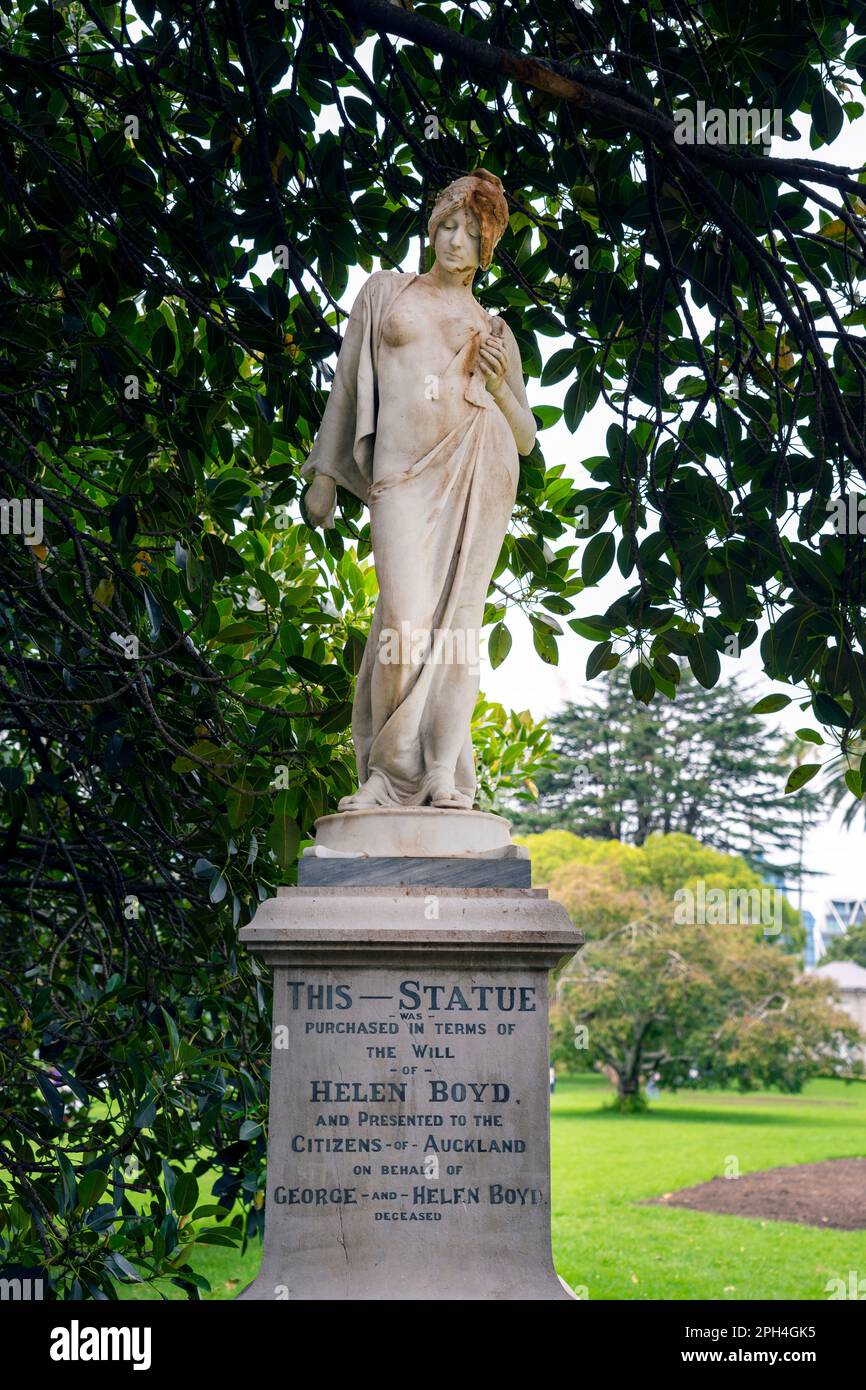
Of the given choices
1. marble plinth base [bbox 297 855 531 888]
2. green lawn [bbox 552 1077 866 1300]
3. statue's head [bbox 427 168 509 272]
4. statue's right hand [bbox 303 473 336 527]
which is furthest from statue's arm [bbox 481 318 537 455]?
green lawn [bbox 552 1077 866 1300]

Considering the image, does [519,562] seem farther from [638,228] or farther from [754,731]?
[754,731]

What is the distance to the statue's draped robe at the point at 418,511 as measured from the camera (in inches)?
222

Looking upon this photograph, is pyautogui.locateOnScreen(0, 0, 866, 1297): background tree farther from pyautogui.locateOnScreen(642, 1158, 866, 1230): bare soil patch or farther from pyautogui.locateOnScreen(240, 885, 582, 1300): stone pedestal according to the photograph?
pyautogui.locateOnScreen(642, 1158, 866, 1230): bare soil patch

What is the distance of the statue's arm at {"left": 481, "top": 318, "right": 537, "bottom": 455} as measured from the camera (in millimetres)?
5844

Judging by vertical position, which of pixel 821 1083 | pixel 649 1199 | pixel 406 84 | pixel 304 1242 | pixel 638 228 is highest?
pixel 406 84

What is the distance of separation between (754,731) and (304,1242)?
47794 millimetres

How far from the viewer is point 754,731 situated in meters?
51.2

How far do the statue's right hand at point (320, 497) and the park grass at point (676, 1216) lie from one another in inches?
190

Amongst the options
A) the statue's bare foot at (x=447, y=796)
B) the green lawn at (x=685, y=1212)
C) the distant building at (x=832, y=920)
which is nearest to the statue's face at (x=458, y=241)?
the statue's bare foot at (x=447, y=796)

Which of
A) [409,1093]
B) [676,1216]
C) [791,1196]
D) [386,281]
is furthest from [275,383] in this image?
[791,1196]

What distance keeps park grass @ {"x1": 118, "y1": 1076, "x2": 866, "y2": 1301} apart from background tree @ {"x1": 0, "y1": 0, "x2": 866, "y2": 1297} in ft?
9.74

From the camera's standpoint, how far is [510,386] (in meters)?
6.02

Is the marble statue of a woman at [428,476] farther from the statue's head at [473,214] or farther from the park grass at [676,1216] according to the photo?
the park grass at [676,1216]

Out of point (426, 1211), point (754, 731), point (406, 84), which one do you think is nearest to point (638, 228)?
point (406, 84)
